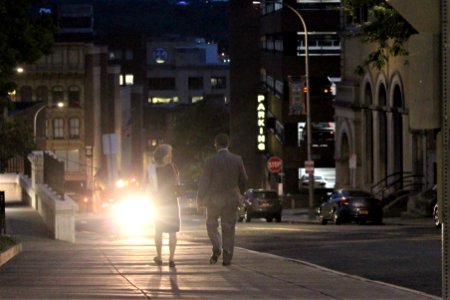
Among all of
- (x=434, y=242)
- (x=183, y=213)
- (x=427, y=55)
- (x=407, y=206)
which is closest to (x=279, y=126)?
(x=183, y=213)

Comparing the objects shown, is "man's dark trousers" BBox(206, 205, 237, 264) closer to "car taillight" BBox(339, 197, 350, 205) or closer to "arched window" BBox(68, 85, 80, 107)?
"car taillight" BBox(339, 197, 350, 205)

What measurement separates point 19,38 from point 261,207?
35.5m

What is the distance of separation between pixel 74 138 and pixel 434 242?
289 ft

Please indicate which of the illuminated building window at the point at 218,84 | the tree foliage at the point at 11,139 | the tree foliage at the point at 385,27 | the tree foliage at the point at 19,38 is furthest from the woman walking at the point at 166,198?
the illuminated building window at the point at 218,84

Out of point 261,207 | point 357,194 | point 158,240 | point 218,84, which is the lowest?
point 261,207

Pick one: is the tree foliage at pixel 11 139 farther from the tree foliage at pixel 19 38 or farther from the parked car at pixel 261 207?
the tree foliage at pixel 19 38

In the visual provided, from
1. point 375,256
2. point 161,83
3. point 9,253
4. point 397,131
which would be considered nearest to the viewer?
point 9,253

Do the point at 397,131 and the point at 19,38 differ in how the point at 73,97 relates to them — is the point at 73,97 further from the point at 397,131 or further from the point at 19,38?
the point at 19,38

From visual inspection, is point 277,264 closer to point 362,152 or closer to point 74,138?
point 362,152

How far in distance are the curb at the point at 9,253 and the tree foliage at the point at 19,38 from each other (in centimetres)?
272

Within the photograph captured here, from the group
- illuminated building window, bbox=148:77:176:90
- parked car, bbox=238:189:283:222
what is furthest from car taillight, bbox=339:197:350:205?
illuminated building window, bbox=148:77:176:90

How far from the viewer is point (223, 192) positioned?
17.8 meters

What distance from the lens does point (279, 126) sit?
90.1 meters

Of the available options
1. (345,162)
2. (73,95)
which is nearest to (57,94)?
(73,95)
